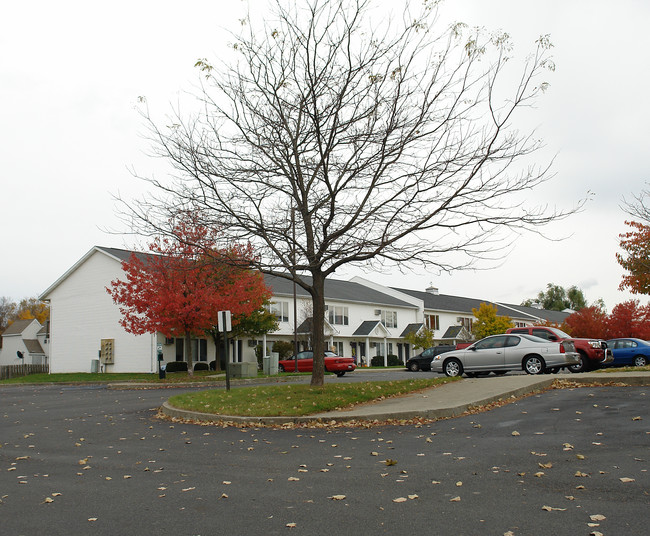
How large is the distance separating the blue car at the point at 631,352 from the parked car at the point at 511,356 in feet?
27.4

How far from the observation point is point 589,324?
49719mm

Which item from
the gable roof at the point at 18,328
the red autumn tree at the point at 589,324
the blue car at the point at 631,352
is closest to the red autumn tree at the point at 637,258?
the blue car at the point at 631,352

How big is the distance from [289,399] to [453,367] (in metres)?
9.44

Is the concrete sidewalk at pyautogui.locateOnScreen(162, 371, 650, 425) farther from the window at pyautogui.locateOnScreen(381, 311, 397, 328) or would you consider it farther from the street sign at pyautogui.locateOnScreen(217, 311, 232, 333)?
the window at pyautogui.locateOnScreen(381, 311, 397, 328)

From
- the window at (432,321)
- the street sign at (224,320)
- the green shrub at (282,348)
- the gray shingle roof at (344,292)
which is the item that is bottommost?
the green shrub at (282,348)

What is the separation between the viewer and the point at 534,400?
1409cm

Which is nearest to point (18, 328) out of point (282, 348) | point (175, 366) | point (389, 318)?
point (282, 348)

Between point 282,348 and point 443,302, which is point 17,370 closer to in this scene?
point 282,348

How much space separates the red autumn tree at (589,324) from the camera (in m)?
49.2

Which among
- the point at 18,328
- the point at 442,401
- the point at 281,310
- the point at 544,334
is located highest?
the point at 18,328

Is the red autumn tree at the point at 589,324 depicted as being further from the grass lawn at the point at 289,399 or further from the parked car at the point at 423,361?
the grass lawn at the point at 289,399

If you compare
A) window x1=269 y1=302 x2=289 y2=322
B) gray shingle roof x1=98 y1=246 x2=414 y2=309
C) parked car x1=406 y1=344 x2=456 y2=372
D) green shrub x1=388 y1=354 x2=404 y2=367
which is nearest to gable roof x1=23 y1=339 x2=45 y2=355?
gray shingle roof x1=98 y1=246 x2=414 y2=309

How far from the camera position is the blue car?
27.6 metres

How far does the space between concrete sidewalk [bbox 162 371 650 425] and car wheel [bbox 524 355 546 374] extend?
3150 millimetres
